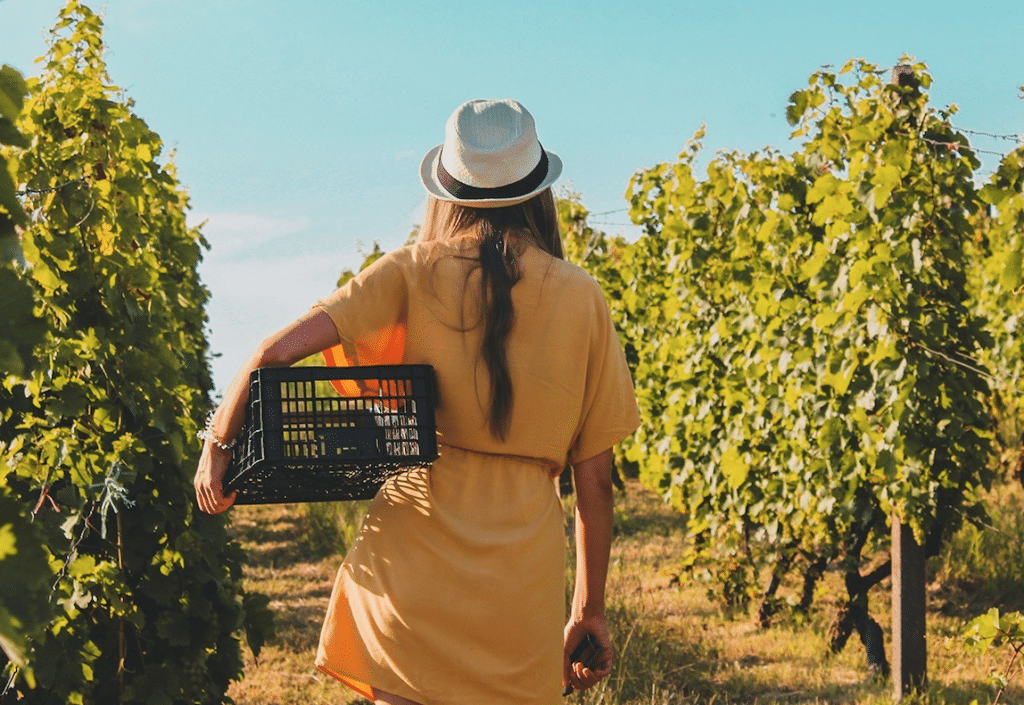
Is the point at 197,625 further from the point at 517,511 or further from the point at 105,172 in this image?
the point at 517,511

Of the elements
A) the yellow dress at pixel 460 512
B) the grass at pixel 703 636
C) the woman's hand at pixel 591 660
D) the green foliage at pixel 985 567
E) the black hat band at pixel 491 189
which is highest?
the black hat band at pixel 491 189

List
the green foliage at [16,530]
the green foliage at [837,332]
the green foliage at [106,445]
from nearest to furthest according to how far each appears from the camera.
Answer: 1. the green foliage at [16,530]
2. the green foliage at [106,445]
3. the green foliage at [837,332]

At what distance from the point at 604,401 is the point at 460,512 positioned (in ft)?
1.17

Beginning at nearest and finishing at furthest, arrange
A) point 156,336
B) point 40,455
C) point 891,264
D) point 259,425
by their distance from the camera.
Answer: point 259,425, point 40,455, point 156,336, point 891,264

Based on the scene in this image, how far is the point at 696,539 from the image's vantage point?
6605 mm

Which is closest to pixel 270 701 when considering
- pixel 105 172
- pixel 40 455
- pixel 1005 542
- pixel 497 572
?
pixel 40 455

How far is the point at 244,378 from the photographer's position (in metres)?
1.74

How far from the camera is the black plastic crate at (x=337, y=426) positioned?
169cm

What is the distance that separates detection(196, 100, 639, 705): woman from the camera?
5.74 feet

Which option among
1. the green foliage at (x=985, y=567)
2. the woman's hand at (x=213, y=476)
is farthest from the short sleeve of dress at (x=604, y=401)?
the green foliage at (x=985, y=567)

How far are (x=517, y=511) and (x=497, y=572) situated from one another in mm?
103

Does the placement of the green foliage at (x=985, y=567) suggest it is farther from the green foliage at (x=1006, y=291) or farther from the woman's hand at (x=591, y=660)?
the woman's hand at (x=591, y=660)

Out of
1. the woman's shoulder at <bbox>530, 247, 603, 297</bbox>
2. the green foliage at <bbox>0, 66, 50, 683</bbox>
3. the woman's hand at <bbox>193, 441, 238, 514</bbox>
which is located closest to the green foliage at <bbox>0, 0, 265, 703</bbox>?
the woman's hand at <bbox>193, 441, 238, 514</bbox>

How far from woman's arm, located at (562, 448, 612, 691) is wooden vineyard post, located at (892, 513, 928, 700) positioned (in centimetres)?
262
